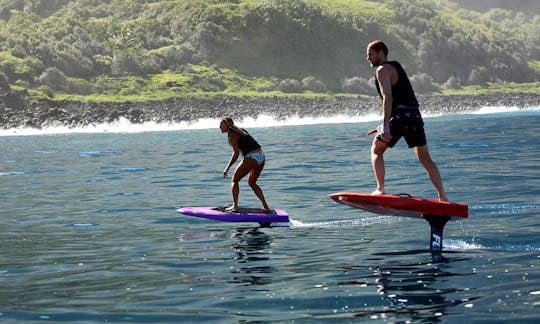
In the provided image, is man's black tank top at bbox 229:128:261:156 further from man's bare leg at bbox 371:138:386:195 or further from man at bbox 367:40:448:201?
man at bbox 367:40:448:201

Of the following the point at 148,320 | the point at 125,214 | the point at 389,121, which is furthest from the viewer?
the point at 125,214

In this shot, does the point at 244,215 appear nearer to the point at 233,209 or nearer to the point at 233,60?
the point at 233,209

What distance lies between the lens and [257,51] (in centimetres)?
14250

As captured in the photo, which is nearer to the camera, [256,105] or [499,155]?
[499,155]

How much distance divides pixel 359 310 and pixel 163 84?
10849 centimetres

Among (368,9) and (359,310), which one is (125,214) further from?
(368,9)

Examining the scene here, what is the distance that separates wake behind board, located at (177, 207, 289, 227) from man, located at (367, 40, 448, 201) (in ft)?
11.3

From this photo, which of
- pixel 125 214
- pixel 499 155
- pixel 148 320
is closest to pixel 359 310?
pixel 148 320

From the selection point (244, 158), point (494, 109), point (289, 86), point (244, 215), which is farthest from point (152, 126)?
point (244, 215)

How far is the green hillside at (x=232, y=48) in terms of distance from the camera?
116938 millimetres

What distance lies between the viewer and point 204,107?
332ft

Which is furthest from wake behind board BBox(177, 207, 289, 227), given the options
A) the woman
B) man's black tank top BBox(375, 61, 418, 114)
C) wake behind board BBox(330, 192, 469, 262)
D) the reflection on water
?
the reflection on water

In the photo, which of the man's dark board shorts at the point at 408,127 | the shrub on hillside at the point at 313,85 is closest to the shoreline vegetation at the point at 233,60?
the shrub on hillside at the point at 313,85

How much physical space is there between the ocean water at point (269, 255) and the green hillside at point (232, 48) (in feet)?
274
